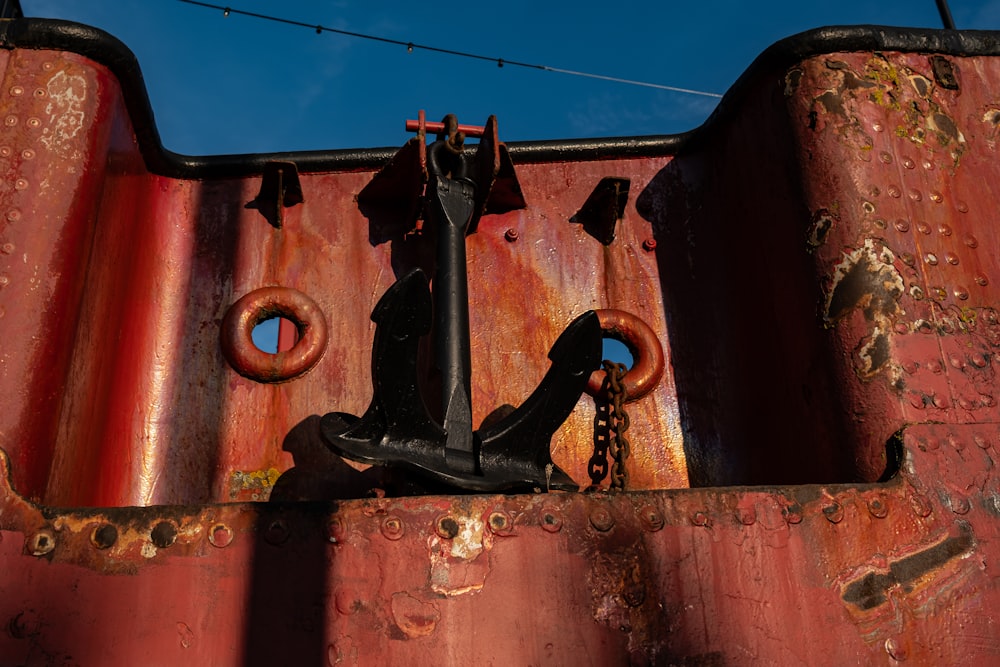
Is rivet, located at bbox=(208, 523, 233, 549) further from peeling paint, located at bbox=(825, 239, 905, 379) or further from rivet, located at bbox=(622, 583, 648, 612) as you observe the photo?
peeling paint, located at bbox=(825, 239, 905, 379)

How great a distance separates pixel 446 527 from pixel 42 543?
43.2 inches

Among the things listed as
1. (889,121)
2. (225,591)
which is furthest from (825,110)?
(225,591)

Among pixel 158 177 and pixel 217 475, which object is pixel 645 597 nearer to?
pixel 217 475

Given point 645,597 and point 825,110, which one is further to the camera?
point 825,110

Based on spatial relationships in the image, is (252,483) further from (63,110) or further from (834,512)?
(834,512)

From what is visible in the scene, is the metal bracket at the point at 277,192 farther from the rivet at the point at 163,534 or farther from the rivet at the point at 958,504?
the rivet at the point at 958,504

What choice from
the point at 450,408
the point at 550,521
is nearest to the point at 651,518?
the point at 550,521

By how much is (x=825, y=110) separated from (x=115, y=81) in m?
2.73

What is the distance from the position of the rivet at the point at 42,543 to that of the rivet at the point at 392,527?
2.94ft

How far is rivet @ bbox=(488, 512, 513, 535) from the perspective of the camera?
102 inches

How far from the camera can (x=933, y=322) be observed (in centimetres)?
316

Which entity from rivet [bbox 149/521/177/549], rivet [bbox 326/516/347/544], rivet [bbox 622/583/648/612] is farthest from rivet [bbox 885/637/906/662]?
rivet [bbox 149/521/177/549]

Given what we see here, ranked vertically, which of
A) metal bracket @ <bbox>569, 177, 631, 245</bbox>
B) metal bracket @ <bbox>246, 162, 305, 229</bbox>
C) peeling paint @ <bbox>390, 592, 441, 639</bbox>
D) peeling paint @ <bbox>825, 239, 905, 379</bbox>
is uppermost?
metal bracket @ <bbox>246, 162, 305, 229</bbox>

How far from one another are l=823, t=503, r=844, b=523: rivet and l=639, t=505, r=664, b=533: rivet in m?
0.50
